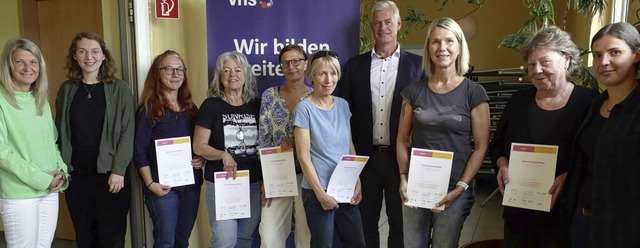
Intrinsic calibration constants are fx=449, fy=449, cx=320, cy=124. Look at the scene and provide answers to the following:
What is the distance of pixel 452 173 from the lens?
195 centimetres

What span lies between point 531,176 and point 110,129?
206 cm

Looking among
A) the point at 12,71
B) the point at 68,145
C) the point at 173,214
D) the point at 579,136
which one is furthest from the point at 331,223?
the point at 12,71

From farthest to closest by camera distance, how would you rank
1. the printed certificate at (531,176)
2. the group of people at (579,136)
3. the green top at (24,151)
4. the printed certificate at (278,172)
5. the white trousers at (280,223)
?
1. the white trousers at (280,223)
2. the printed certificate at (278,172)
3. the green top at (24,151)
4. the printed certificate at (531,176)
5. the group of people at (579,136)

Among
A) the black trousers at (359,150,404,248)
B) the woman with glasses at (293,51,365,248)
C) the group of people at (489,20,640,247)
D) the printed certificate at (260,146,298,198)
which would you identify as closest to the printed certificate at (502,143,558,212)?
the group of people at (489,20,640,247)

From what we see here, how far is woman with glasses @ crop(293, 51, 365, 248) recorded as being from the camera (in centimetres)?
212

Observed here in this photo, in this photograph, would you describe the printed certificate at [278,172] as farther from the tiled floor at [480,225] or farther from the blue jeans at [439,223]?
the tiled floor at [480,225]

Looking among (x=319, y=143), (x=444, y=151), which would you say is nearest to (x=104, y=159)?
(x=319, y=143)

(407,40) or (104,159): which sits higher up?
(407,40)

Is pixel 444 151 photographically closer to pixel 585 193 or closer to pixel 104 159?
pixel 585 193

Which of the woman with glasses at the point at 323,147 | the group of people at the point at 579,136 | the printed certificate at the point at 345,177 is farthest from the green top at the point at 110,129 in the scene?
the group of people at the point at 579,136

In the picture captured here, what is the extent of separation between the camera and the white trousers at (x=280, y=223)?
93.9 inches

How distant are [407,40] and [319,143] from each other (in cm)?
584

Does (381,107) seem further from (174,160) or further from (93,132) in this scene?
(93,132)

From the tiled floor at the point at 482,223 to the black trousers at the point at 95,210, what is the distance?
6.69 feet
